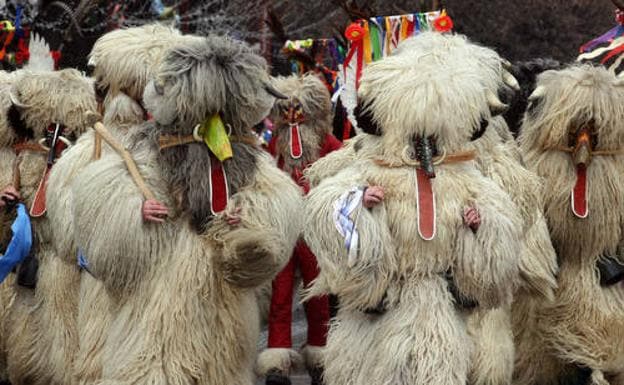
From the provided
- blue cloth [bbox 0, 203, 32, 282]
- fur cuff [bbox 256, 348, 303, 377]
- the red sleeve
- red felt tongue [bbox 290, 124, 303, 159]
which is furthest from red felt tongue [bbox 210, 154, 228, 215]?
the red sleeve

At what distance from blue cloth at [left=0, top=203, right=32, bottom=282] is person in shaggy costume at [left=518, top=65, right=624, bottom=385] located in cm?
316

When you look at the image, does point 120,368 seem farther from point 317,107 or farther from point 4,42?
point 4,42

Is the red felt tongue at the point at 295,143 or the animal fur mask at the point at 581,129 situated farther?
the red felt tongue at the point at 295,143

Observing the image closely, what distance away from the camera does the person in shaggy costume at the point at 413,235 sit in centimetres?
623

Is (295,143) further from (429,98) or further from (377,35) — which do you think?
(429,98)

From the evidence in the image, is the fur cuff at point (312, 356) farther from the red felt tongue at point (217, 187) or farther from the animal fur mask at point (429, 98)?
the animal fur mask at point (429, 98)

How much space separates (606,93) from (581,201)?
662 millimetres

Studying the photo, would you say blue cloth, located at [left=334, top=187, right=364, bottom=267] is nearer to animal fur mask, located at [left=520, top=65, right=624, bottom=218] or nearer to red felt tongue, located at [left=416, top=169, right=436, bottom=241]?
red felt tongue, located at [left=416, top=169, right=436, bottom=241]

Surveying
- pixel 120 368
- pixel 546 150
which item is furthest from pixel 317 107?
pixel 120 368

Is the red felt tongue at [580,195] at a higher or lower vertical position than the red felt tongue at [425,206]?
lower

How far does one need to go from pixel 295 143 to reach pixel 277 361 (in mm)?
1741

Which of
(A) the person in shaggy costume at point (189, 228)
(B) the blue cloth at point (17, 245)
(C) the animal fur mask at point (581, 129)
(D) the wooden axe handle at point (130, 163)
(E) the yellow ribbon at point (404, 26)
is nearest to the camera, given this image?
(A) the person in shaggy costume at point (189, 228)

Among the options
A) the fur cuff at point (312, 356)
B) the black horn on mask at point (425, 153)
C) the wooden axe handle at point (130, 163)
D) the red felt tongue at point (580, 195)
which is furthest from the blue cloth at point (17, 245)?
the red felt tongue at point (580, 195)

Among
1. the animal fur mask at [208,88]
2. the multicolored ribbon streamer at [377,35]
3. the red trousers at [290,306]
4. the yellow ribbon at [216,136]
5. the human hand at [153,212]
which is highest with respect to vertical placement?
the animal fur mask at [208,88]
